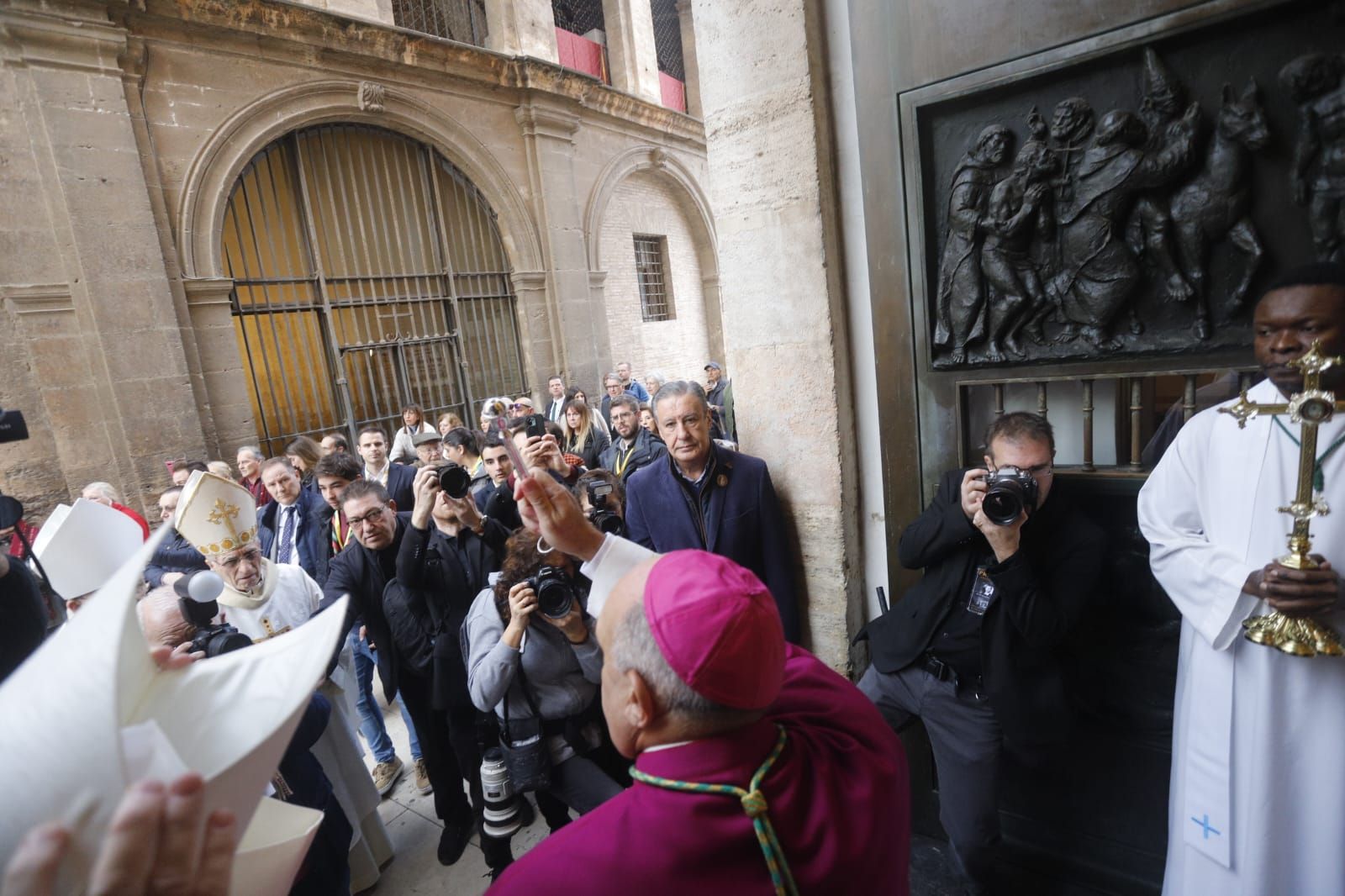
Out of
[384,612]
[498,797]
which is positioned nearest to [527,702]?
[498,797]

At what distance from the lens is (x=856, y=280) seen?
8.16ft

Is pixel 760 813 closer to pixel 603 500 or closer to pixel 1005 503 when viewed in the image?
pixel 1005 503

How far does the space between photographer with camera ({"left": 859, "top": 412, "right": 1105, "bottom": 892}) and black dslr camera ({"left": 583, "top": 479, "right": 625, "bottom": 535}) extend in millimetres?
1142

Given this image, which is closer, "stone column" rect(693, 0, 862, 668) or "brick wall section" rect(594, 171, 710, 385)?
"stone column" rect(693, 0, 862, 668)

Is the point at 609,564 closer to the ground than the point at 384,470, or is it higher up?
higher up

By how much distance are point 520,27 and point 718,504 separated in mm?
10191

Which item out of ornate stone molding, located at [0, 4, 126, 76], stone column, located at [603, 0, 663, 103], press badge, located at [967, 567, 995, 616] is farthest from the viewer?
stone column, located at [603, 0, 663, 103]

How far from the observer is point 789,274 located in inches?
98.0

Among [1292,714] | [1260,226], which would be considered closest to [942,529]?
[1292,714]

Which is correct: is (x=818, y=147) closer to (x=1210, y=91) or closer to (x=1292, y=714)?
(x=1210, y=91)

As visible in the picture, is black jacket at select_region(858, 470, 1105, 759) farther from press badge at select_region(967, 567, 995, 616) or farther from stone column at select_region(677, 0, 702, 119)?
stone column at select_region(677, 0, 702, 119)

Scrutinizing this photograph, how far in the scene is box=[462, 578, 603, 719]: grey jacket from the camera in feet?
7.23

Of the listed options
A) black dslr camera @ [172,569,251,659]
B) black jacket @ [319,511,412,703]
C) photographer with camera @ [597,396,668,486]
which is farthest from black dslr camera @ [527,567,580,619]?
photographer with camera @ [597,396,668,486]

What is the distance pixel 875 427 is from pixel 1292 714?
1.45 metres
